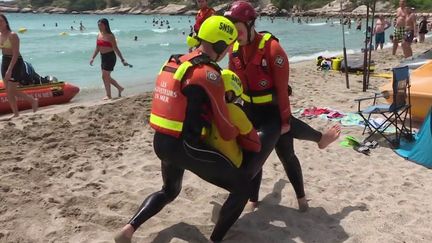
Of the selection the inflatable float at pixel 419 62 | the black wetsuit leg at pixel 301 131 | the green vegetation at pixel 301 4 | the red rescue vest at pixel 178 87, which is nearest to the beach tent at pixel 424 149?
the black wetsuit leg at pixel 301 131

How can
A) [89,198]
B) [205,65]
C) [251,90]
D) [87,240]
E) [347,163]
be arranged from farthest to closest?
[347,163]
[89,198]
[251,90]
[87,240]
[205,65]

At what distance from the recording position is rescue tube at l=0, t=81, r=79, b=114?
29.2 ft

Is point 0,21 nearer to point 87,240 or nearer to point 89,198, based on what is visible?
point 89,198

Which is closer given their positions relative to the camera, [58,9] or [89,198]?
[89,198]

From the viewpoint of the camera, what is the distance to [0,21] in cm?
667

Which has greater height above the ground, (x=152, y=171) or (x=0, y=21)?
(x=0, y=21)

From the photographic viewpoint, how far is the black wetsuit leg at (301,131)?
363 cm

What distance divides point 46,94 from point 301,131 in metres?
7.25

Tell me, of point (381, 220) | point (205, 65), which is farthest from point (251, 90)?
point (381, 220)

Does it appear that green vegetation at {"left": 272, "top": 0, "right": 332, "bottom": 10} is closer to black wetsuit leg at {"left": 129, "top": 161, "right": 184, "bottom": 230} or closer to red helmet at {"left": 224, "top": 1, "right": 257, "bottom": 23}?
red helmet at {"left": 224, "top": 1, "right": 257, "bottom": 23}

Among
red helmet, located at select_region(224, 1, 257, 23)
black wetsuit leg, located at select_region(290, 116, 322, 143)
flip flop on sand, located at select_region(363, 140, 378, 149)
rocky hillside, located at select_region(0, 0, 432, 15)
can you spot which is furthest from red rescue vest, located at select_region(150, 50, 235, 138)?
rocky hillside, located at select_region(0, 0, 432, 15)

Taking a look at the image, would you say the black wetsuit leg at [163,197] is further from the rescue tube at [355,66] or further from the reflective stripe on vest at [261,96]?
the rescue tube at [355,66]

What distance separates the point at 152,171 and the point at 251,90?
5.26 feet

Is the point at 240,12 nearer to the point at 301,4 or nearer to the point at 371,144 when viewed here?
the point at 371,144
